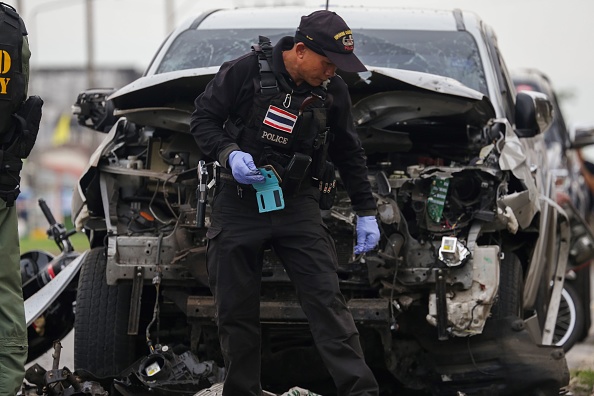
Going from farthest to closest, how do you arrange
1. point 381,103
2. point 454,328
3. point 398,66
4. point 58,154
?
point 58,154 < point 398,66 < point 381,103 < point 454,328

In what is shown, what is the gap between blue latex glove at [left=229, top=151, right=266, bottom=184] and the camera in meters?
4.81

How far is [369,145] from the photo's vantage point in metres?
6.25

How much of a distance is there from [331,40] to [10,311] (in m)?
1.72

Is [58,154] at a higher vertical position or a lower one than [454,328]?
lower

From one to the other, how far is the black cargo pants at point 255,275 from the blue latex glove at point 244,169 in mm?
145

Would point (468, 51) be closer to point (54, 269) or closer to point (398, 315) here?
point (398, 315)

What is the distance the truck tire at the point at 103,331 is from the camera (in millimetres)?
5945

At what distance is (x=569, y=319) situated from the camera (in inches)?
353

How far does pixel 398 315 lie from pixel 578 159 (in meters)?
7.61

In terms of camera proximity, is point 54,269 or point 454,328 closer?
point 454,328

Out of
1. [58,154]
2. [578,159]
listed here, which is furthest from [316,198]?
[58,154]

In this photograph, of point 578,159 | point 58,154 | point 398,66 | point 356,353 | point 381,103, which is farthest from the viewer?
point 58,154

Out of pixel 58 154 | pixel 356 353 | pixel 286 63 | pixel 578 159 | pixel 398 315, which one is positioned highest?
pixel 286 63

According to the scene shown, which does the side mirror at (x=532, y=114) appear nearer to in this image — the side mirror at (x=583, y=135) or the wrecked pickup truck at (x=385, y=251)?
Result: the wrecked pickup truck at (x=385, y=251)
